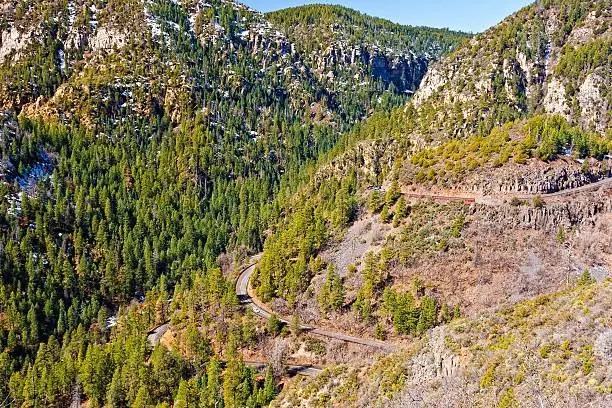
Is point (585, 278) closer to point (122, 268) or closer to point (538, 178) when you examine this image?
point (538, 178)

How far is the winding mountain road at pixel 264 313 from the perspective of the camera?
74.9m

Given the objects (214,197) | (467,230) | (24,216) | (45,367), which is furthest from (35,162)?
(467,230)

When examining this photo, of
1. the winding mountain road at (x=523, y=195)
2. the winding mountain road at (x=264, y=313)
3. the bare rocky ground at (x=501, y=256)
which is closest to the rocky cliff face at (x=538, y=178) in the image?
the winding mountain road at (x=523, y=195)

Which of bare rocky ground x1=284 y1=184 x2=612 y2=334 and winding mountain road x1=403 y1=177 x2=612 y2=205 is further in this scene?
winding mountain road x1=403 y1=177 x2=612 y2=205

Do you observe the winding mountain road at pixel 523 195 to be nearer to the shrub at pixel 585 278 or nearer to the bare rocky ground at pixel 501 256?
the bare rocky ground at pixel 501 256

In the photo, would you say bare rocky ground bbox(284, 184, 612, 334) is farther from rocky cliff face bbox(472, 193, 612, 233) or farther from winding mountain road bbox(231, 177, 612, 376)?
winding mountain road bbox(231, 177, 612, 376)

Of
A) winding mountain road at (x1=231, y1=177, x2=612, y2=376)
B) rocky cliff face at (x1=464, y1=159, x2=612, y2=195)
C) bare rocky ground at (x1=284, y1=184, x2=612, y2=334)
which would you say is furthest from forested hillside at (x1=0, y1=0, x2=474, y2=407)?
rocky cliff face at (x1=464, y1=159, x2=612, y2=195)

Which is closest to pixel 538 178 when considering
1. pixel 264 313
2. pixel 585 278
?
pixel 585 278

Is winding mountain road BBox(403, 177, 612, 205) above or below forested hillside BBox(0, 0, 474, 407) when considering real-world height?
above

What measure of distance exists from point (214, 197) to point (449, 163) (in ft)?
333

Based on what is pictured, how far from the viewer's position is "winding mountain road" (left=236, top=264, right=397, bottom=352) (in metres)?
74.9

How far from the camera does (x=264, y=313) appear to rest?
289 ft

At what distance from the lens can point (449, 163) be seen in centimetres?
9638

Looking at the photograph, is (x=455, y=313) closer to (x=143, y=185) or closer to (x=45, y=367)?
(x=45, y=367)
